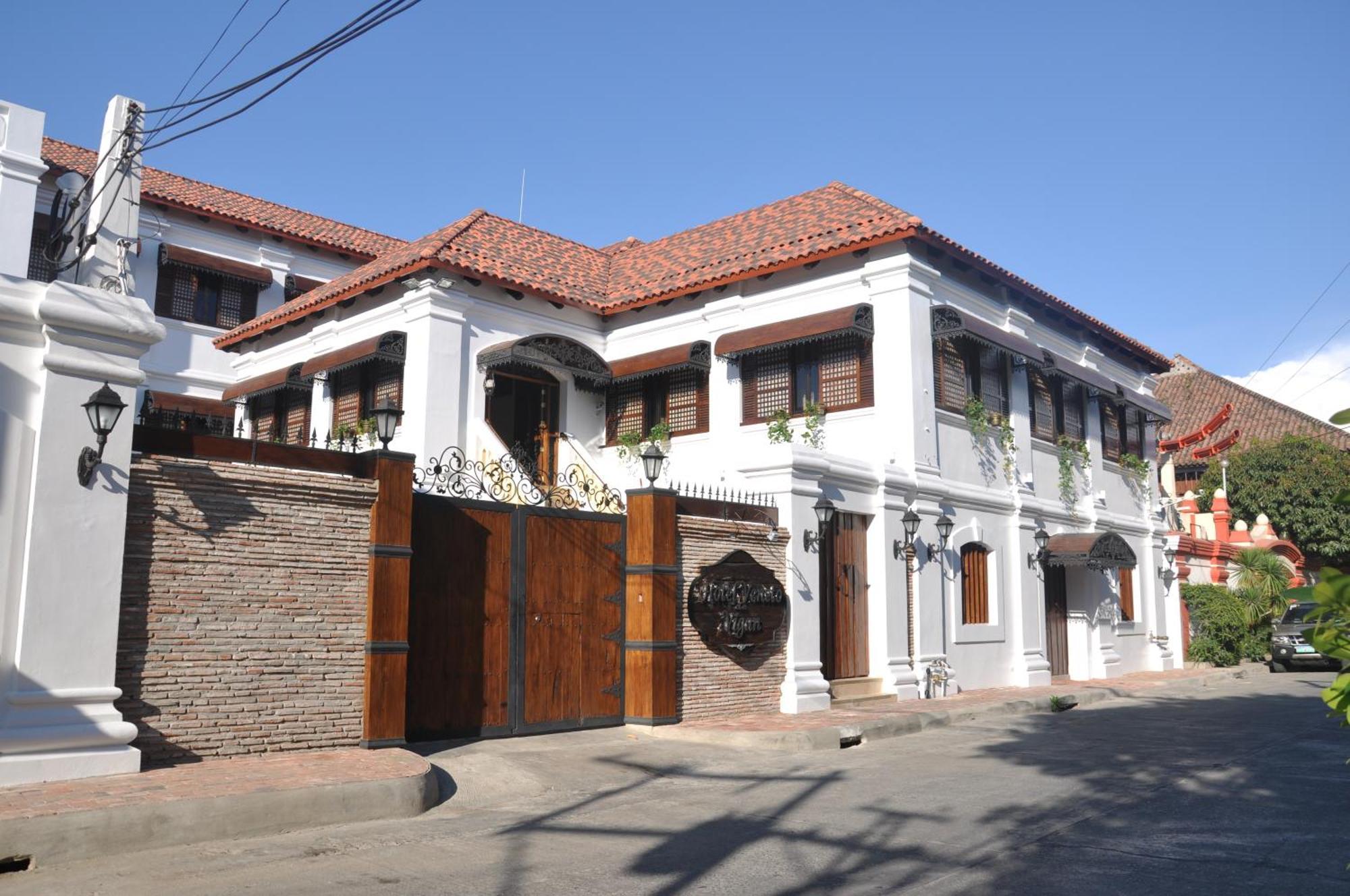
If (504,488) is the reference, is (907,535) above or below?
below

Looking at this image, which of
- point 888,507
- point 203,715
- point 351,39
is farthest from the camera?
point 888,507

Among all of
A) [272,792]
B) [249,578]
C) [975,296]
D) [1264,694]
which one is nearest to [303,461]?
[249,578]

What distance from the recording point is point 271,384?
1980 centimetres

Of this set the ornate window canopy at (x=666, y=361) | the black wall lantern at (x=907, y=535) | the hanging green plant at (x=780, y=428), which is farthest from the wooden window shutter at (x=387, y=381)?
the black wall lantern at (x=907, y=535)

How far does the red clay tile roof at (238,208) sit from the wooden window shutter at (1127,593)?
18907mm

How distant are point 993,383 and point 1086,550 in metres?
3.47

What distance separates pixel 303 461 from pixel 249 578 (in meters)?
1.18

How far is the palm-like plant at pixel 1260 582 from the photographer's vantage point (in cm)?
2700

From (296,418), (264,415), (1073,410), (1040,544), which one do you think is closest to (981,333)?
(1040,544)

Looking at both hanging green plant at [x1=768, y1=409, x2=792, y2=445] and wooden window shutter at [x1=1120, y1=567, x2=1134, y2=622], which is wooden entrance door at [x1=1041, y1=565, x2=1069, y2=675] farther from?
hanging green plant at [x1=768, y1=409, x2=792, y2=445]

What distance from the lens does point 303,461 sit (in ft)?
31.8

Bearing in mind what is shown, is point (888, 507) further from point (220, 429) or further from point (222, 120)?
point (220, 429)

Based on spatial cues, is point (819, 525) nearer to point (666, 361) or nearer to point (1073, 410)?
point (666, 361)

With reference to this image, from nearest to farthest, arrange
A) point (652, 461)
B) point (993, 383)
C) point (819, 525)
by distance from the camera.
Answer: point (652, 461)
point (819, 525)
point (993, 383)
